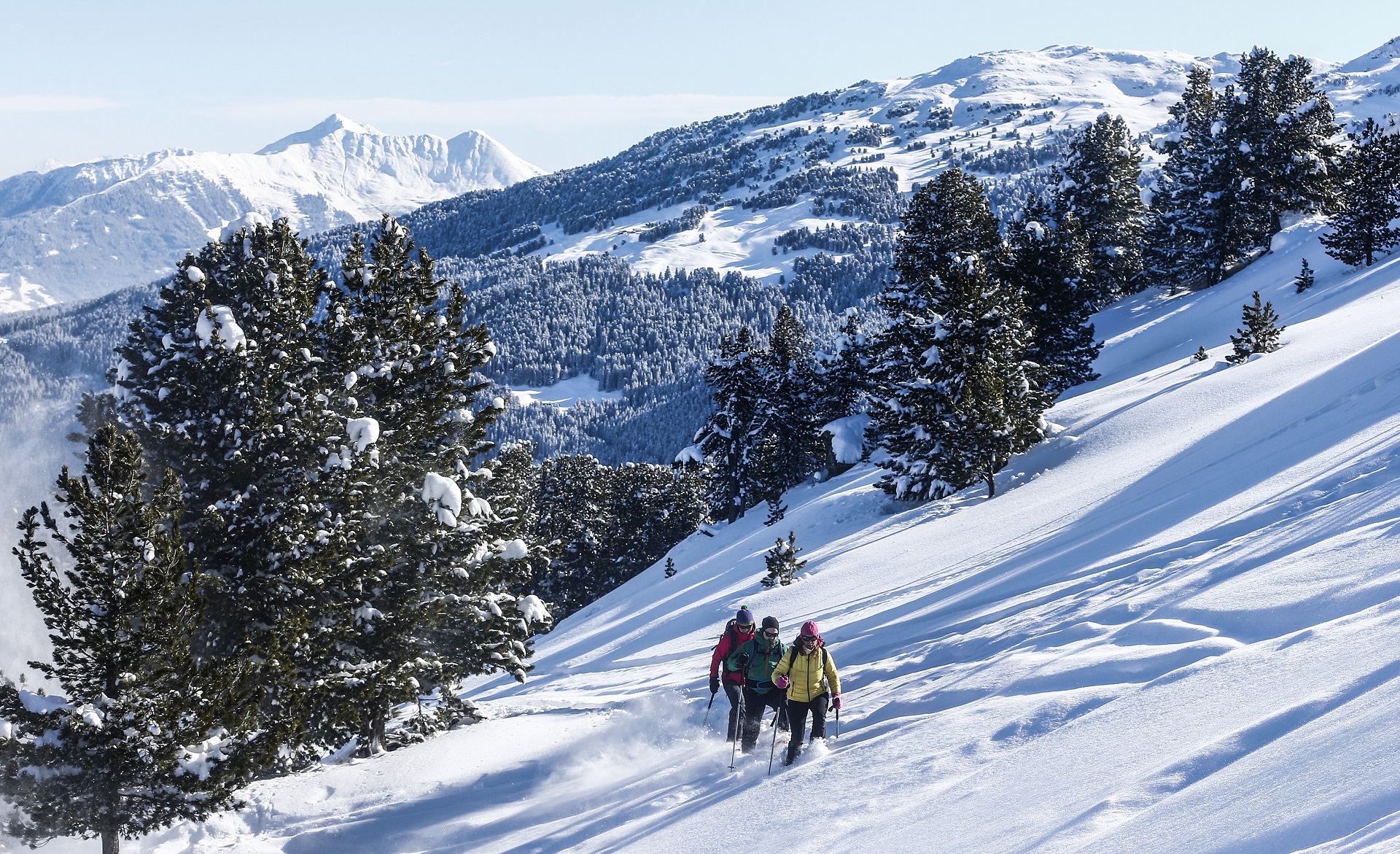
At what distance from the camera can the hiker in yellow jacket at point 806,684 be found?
1053 cm

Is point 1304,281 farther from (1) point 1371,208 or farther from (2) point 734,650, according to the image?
(2) point 734,650

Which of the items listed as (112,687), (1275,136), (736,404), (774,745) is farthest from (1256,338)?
(112,687)

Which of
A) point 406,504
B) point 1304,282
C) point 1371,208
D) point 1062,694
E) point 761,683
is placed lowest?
point 1062,694

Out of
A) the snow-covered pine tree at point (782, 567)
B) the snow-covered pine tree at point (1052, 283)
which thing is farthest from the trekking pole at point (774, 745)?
the snow-covered pine tree at point (1052, 283)

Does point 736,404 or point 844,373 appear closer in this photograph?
point 844,373

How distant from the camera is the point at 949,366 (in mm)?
26094

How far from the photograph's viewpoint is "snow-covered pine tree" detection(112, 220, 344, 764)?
13.8 m

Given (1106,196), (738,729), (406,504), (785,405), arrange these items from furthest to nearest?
(785,405) → (1106,196) → (406,504) → (738,729)

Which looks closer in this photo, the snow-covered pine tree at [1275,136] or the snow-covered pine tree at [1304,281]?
the snow-covered pine tree at [1304,281]

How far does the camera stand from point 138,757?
1117cm

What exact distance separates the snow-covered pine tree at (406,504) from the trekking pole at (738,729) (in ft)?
19.6

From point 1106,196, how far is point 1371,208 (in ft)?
37.6

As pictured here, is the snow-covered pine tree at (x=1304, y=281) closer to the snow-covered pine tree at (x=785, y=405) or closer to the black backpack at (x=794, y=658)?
the snow-covered pine tree at (x=785, y=405)

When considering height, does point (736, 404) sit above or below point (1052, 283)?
below
